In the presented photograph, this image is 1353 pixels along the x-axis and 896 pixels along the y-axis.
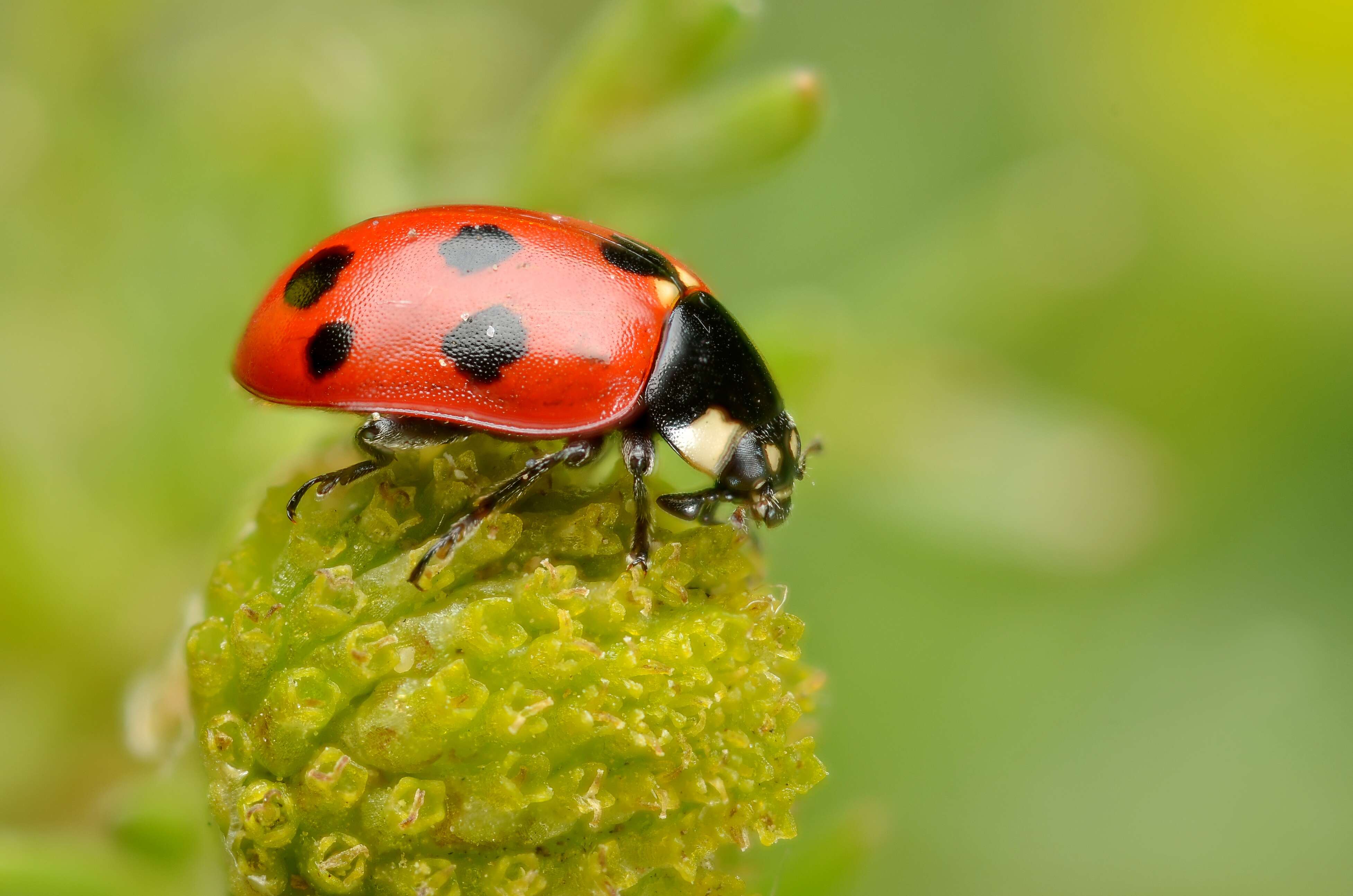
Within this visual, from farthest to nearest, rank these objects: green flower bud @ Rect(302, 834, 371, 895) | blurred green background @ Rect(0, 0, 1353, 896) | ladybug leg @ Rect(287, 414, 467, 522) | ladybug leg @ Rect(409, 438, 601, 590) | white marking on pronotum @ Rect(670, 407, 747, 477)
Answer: blurred green background @ Rect(0, 0, 1353, 896), white marking on pronotum @ Rect(670, 407, 747, 477), ladybug leg @ Rect(287, 414, 467, 522), ladybug leg @ Rect(409, 438, 601, 590), green flower bud @ Rect(302, 834, 371, 895)

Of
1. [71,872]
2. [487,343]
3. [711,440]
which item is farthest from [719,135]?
[71,872]

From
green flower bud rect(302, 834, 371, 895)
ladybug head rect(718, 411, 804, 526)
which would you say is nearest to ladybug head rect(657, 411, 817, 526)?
ladybug head rect(718, 411, 804, 526)

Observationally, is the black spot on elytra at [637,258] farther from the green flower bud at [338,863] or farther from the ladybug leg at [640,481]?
the green flower bud at [338,863]

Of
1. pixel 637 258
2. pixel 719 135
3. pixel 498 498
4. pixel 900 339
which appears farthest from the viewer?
pixel 900 339

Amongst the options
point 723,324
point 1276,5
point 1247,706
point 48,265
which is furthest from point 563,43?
point 1247,706

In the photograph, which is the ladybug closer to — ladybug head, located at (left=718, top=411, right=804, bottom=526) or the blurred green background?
ladybug head, located at (left=718, top=411, right=804, bottom=526)

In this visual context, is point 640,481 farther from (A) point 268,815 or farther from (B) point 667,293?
(A) point 268,815

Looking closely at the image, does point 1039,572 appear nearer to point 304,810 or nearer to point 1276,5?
point 1276,5
